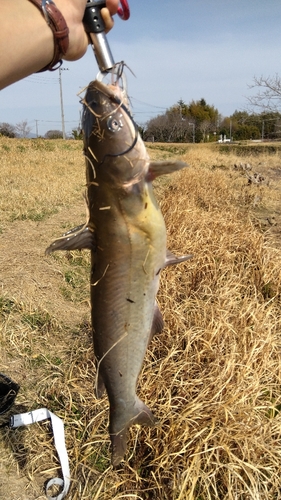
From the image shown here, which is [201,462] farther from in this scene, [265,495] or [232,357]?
[232,357]

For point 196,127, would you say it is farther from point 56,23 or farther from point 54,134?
point 56,23

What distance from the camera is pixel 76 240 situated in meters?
1.60

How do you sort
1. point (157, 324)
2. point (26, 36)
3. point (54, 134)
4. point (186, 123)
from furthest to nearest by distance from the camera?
point (186, 123) < point (54, 134) < point (157, 324) < point (26, 36)

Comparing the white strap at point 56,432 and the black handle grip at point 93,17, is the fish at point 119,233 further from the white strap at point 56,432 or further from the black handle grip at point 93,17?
the white strap at point 56,432

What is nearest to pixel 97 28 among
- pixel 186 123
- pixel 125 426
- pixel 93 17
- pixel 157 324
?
pixel 93 17

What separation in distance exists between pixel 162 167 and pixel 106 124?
26 cm

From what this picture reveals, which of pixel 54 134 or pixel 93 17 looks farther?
pixel 54 134

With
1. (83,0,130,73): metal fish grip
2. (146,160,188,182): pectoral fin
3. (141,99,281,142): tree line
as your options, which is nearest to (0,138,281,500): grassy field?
(146,160,188,182): pectoral fin

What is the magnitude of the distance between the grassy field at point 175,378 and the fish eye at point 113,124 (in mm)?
1966

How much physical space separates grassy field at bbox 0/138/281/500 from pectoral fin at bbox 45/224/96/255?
64.3 inches

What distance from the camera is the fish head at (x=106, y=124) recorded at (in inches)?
60.1

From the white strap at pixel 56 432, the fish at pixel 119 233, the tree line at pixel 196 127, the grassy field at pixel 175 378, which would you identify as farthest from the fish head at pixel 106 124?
the tree line at pixel 196 127

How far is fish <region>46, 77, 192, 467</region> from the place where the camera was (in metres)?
1.57

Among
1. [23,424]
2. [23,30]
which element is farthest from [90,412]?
[23,30]
